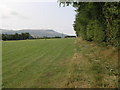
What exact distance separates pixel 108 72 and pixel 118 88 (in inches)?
106

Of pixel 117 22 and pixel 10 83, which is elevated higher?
pixel 117 22

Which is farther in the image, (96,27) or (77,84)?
(96,27)

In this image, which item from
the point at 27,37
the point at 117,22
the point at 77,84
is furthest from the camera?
the point at 27,37

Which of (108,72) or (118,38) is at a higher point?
(118,38)

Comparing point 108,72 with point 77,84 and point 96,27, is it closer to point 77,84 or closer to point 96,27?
point 77,84

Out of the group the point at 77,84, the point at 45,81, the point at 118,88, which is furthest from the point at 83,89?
the point at 45,81

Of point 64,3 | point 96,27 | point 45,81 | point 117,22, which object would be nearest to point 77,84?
point 45,81

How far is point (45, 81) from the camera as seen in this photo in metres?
8.20

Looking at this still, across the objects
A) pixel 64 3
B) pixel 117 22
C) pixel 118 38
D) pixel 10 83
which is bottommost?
pixel 10 83

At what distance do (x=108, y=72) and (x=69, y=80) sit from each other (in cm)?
251

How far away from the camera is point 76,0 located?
22.0m

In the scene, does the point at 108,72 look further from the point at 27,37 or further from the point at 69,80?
the point at 27,37

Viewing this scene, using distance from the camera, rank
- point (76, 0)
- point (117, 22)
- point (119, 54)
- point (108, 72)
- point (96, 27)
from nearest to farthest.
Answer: point (108, 72) → point (117, 22) → point (119, 54) → point (76, 0) → point (96, 27)

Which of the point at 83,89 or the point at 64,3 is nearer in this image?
the point at 83,89
